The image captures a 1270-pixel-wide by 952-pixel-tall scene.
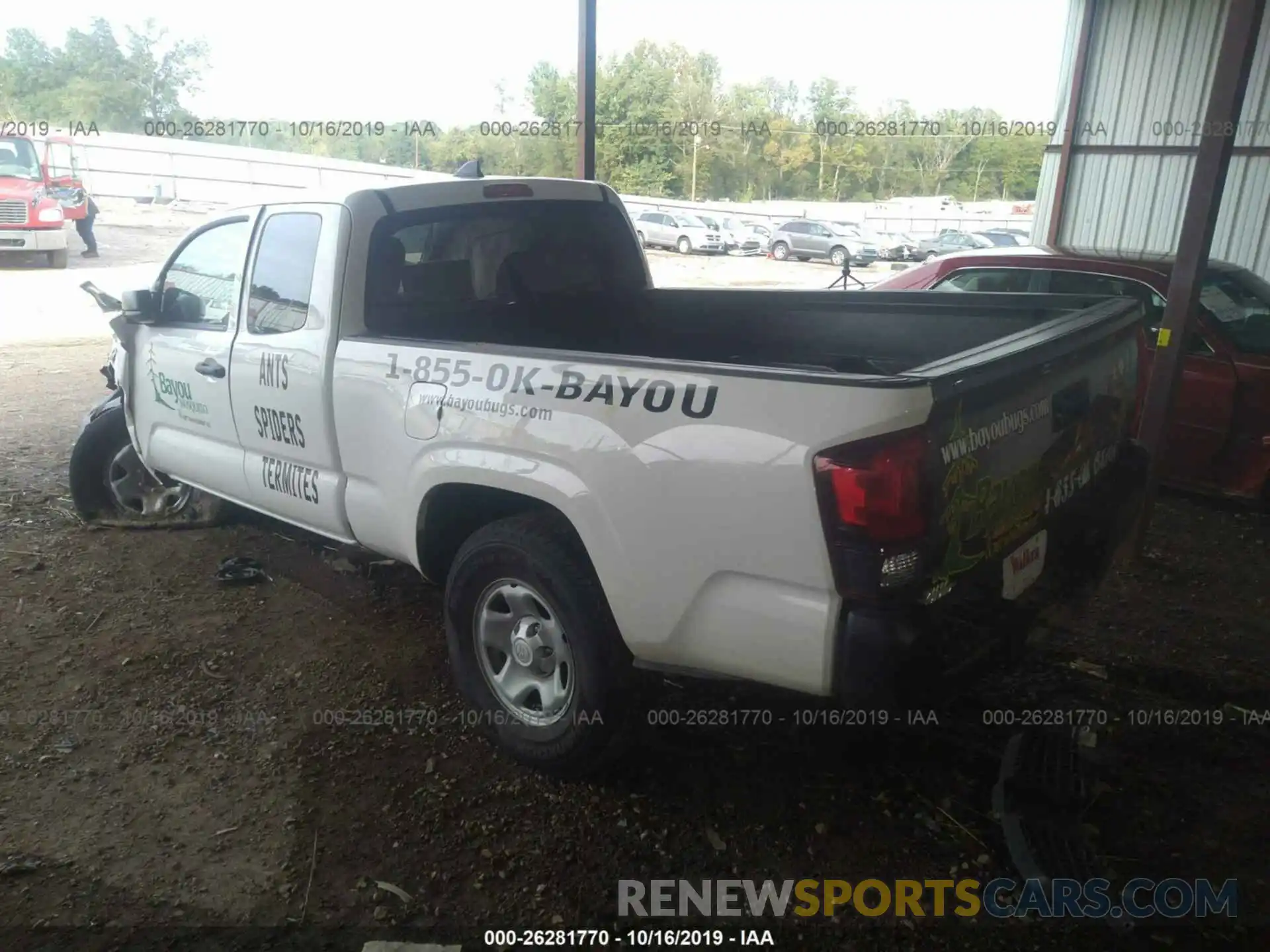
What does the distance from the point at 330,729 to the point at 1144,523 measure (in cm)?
401

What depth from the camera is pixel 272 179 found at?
1094 inches

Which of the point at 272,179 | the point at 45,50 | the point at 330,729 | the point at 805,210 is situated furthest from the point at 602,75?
the point at 330,729

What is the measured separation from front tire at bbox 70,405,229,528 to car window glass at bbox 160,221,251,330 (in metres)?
1.18

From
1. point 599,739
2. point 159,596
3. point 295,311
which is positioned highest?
point 295,311

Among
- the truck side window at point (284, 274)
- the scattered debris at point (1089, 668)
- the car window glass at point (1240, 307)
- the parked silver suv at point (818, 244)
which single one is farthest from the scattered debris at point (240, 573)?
the parked silver suv at point (818, 244)

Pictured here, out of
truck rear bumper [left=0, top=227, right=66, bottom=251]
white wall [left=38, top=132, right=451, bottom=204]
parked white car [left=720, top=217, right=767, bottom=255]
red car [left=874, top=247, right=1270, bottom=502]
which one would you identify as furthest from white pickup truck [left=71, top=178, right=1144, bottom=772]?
parked white car [left=720, top=217, right=767, bottom=255]

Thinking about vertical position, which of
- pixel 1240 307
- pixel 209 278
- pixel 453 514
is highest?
pixel 209 278

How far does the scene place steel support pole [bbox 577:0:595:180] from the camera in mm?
5918

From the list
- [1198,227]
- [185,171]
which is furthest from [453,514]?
[185,171]

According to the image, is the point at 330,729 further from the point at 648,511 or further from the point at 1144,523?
the point at 1144,523

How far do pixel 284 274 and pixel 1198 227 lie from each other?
163 inches

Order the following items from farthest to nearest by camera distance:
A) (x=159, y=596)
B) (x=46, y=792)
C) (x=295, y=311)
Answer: (x=159, y=596)
(x=295, y=311)
(x=46, y=792)

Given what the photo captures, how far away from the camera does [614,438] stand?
248 centimetres

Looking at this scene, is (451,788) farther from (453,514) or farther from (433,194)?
(433,194)
